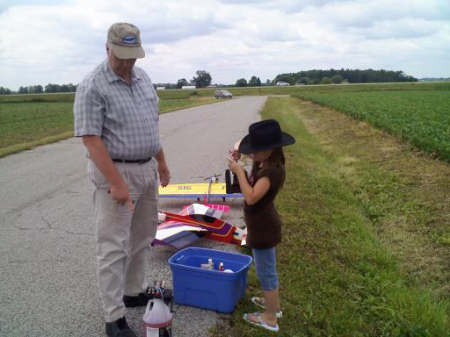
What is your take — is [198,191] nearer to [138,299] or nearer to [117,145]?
[138,299]

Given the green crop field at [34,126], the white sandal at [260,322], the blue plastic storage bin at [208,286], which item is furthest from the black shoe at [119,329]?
the green crop field at [34,126]

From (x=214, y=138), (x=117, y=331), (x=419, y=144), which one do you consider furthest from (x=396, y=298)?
(x=214, y=138)

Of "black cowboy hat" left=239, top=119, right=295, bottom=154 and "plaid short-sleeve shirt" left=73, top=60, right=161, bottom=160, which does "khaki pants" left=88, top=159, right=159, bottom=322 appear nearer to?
"plaid short-sleeve shirt" left=73, top=60, right=161, bottom=160

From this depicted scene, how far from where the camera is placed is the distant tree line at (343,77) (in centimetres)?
13025

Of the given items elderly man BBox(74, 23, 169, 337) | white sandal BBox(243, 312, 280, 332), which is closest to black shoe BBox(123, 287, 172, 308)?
elderly man BBox(74, 23, 169, 337)

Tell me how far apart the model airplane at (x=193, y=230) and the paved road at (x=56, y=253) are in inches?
5.5

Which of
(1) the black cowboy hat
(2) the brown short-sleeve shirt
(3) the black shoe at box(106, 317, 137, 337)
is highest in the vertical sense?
(1) the black cowboy hat

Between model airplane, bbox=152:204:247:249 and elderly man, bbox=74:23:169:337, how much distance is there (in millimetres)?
1378

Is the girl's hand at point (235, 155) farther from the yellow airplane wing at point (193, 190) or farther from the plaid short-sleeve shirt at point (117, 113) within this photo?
the yellow airplane wing at point (193, 190)

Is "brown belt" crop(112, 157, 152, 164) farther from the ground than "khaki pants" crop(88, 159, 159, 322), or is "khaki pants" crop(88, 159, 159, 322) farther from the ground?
"brown belt" crop(112, 157, 152, 164)

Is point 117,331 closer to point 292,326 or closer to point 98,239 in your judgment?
point 98,239

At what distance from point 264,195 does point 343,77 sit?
141700 millimetres

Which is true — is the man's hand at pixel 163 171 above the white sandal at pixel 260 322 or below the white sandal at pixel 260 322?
above

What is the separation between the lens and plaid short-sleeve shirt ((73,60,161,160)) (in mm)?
2750
